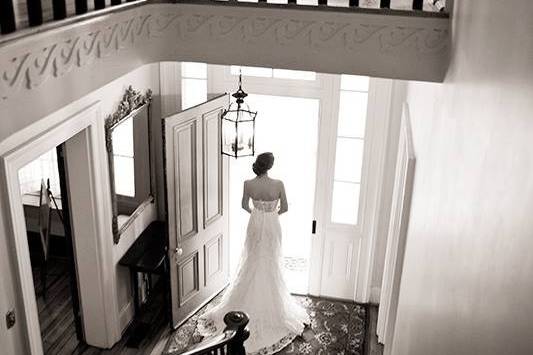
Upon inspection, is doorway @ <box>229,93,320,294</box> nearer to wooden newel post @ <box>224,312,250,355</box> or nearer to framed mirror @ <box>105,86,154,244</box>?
framed mirror @ <box>105,86,154,244</box>

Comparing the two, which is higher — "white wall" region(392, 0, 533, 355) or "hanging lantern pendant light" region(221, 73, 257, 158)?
"white wall" region(392, 0, 533, 355)

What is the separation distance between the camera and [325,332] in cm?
532

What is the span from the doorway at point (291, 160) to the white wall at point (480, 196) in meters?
4.28

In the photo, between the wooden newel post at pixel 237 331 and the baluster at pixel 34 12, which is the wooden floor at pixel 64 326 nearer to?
the wooden newel post at pixel 237 331

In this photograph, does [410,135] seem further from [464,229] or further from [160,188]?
[160,188]

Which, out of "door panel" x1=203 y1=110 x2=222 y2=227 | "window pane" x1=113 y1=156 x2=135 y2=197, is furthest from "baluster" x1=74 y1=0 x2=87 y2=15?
"door panel" x1=203 y1=110 x2=222 y2=227

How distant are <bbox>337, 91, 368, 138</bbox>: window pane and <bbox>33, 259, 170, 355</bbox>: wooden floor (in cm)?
228

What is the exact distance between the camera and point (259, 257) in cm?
529

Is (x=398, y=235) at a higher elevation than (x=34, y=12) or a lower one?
lower

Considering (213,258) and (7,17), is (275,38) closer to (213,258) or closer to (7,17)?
(7,17)

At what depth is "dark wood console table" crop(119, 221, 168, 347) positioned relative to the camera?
497 centimetres

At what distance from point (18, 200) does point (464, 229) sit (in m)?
2.36

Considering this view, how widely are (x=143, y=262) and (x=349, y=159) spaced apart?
1.96 metres

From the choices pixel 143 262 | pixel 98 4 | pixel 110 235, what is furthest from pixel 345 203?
pixel 98 4
